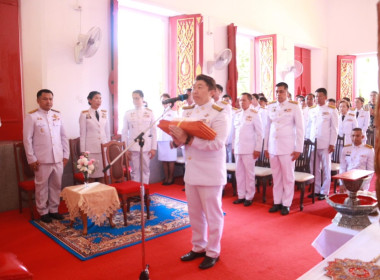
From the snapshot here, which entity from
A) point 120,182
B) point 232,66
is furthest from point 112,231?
point 232,66

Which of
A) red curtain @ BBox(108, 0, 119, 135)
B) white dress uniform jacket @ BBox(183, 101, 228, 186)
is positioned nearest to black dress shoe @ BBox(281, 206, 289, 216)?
white dress uniform jacket @ BBox(183, 101, 228, 186)

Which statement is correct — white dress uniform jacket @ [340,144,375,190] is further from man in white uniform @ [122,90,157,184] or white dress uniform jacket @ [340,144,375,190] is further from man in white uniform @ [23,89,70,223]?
man in white uniform @ [23,89,70,223]

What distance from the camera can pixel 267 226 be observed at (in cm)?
411

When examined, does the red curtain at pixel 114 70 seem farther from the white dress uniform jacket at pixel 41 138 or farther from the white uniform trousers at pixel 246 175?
the white uniform trousers at pixel 246 175

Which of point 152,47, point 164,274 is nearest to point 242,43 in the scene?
point 152,47

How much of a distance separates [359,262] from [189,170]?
1654 mm

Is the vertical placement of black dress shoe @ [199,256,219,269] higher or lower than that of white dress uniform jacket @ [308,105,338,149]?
lower

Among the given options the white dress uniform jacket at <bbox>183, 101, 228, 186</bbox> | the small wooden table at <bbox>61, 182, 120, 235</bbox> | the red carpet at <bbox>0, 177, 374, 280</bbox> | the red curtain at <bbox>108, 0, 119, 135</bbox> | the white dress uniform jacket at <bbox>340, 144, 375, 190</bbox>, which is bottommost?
the red carpet at <bbox>0, 177, 374, 280</bbox>

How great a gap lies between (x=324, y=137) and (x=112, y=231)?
3.37m

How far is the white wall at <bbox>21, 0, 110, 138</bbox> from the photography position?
519cm

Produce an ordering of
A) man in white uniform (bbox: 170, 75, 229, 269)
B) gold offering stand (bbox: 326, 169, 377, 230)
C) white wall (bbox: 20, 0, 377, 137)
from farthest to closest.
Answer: white wall (bbox: 20, 0, 377, 137) → man in white uniform (bbox: 170, 75, 229, 269) → gold offering stand (bbox: 326, 169, 377, 230)

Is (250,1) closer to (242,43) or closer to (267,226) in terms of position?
(242,43)

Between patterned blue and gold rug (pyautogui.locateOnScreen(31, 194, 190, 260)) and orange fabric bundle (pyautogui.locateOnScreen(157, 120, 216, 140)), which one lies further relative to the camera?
patterned blue and gold rug (pyautogui.locateOnScreen(31, 194, 190, 260))

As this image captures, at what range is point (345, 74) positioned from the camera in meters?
11.4
